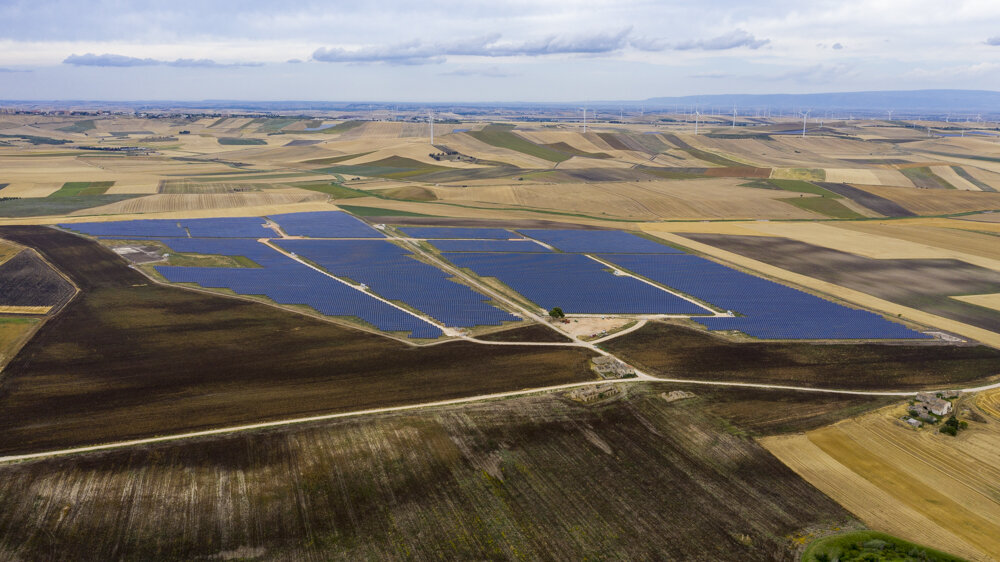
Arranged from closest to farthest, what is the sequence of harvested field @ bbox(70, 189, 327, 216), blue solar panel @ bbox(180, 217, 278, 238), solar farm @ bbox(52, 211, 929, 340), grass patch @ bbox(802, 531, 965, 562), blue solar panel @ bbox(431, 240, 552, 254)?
1. grass patch @ bbox(802, 531, 965, 562)
2. solar farm @ bbox(52, 211, 929, 340)
3. blue solar panel @ bbox(431, 240, 552, 254)
4. blue solar panel @ bbox(180, 217, 278, 238)
5. harvested field @ bbox(70, 189, 327, 216)

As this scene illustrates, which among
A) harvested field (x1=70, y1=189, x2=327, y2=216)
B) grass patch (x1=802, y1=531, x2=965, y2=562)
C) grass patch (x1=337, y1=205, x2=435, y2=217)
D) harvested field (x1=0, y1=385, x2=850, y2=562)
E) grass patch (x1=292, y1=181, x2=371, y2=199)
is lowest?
grass patch (x1=802, y1=531, x2=965, y2=562)

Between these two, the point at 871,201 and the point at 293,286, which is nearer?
the point at 293,286

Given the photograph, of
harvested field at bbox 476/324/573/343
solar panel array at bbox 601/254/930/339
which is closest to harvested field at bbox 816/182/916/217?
solar panel array at bbox 601/254/930/339

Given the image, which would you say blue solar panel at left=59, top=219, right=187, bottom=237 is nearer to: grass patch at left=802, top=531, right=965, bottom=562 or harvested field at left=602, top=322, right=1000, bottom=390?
harvested field at left=602, top=322, right=1000, bottom=390

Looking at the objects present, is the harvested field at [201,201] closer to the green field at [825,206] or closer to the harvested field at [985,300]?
the green field at [825,206]

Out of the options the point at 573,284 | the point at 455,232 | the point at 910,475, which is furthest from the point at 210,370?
the point at 455,232

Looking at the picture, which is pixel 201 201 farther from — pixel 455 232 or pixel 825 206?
pixel 825 206
